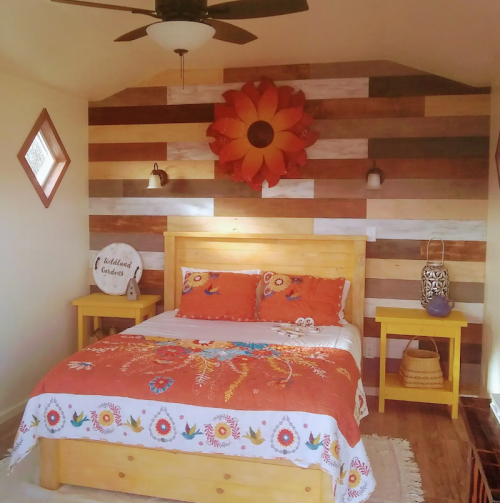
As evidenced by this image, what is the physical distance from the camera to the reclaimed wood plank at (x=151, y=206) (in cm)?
438

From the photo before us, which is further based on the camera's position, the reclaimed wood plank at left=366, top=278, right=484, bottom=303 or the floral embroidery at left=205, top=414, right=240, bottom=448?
the reclaimed wood plank at left=366, top=278, right=484, bottom=303

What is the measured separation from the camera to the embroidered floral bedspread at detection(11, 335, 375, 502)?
7.81ft

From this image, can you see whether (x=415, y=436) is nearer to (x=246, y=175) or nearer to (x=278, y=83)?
(x=246, y=175)

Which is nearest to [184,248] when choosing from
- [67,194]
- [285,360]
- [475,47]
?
[67,194]

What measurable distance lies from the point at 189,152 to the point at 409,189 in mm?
1718

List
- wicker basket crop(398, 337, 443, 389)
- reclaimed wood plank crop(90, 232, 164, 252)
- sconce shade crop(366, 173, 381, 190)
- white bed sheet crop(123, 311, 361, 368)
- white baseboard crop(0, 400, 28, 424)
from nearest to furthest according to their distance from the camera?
white bed sheet crop(123, 311, 361, 368) → white baseboard crop(0, 400, 28, 424) → wicker basket crop(398, 337, 443, 389) → sconce shade crop(366, 173, 381, 190) → reclaimed wood plank crop(90, 232, 164, 252)

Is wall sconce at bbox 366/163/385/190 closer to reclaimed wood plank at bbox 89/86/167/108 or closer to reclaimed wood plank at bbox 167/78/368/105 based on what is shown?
reclaimed wood plank at bbox 167/78/368/105

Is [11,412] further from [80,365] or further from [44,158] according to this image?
[44,158]

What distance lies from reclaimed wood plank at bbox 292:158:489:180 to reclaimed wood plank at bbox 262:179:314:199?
7 cm

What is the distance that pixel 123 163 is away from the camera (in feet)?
14.7

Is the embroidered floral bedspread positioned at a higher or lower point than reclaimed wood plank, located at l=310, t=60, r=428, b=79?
lower

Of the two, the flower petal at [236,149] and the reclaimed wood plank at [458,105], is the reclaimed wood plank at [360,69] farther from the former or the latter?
the flower petal at [236,149]

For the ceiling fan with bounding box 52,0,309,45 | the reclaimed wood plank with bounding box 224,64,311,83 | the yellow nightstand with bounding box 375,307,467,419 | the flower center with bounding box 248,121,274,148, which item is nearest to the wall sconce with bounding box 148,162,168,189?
the flower center with bounding box 248,121,274,148

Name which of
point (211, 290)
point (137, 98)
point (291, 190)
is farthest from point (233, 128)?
point (211, 290)
